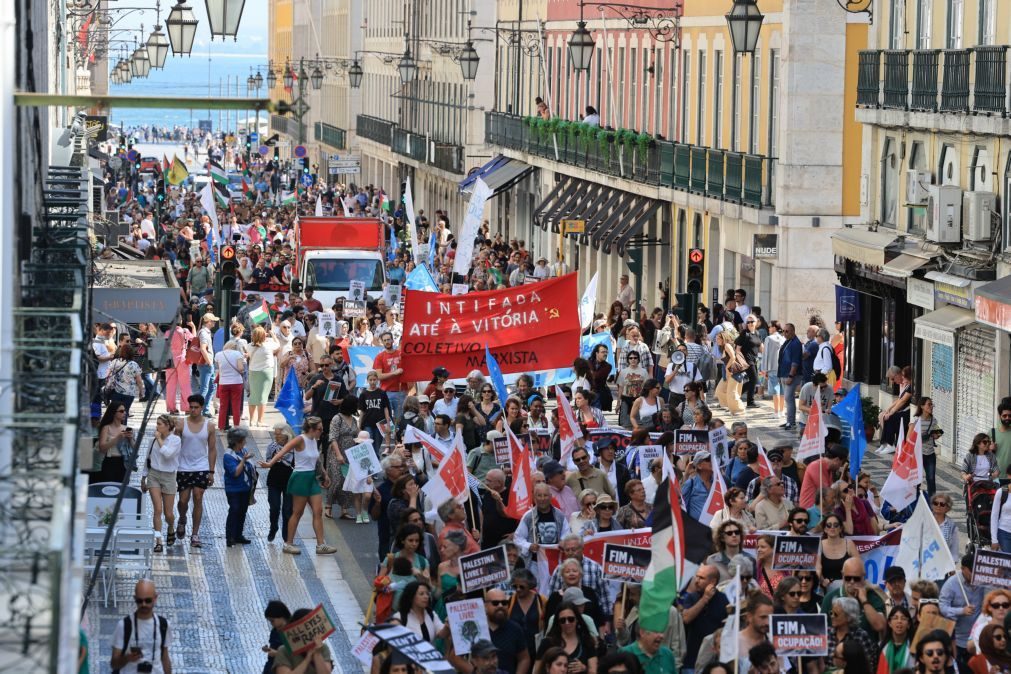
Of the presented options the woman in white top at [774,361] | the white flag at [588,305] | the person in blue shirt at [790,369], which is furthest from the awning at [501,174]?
the person in blue shirt at [790,369]

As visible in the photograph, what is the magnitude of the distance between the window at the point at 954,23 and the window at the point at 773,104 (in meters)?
9.60

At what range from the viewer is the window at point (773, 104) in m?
41.8

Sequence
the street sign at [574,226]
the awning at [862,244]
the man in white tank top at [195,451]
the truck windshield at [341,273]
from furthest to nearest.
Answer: the street sign at [574,226] → the truck windshield at [341,273] → the awning at [862,244] → the man in white tank top at [195,451]

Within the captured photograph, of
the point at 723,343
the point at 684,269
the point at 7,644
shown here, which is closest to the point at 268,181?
the point at 684,269

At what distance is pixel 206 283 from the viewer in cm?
4459

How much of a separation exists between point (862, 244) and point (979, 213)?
4.44 metres

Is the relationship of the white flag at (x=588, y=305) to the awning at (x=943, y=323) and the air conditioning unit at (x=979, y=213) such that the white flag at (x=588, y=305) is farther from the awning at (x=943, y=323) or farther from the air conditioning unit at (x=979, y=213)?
the air conditioning unit at (x=979, y=213)

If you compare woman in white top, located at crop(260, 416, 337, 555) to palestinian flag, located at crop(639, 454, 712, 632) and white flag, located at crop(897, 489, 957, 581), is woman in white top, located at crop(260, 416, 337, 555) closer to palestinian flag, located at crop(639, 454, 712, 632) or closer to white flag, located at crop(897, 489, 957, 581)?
white flag, located at crop(897, 489, 957, 581)

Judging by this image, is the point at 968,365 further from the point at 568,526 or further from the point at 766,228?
the point at 568,526

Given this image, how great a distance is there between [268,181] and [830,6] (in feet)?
220

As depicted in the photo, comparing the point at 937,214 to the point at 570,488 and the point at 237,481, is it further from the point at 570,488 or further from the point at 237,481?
the point at 570,488

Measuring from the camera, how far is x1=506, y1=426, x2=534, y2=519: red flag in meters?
18.4

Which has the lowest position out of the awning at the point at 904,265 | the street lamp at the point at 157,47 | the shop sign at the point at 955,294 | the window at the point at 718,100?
the shop sign at the point at 955,294

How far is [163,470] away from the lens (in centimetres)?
2144
